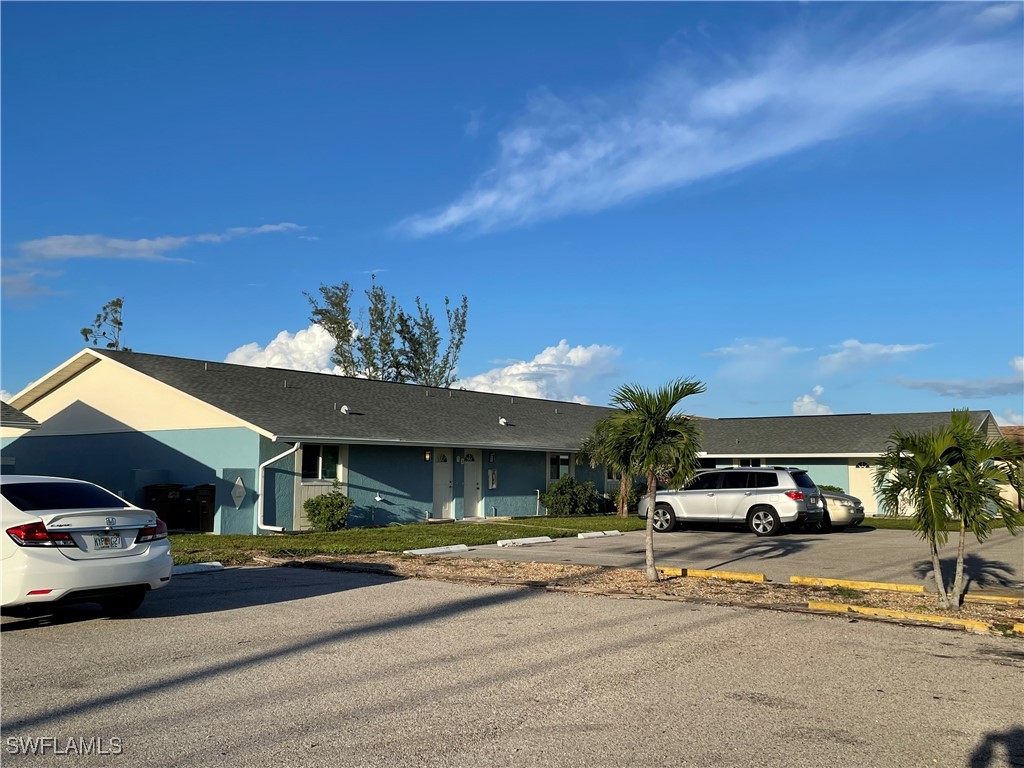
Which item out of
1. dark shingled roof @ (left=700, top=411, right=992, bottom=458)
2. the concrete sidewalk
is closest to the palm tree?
the concrete sidewalk

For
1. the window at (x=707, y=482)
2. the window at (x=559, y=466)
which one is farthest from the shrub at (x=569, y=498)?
the window at (x=707, y=482)

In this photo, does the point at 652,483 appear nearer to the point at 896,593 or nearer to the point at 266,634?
the point at 896,593

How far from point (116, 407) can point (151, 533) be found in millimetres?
17677

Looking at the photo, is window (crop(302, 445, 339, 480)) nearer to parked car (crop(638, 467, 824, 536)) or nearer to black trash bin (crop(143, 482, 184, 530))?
black trash bin (crop(143, 482, 184, 530))

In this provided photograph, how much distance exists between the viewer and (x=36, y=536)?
852 cm

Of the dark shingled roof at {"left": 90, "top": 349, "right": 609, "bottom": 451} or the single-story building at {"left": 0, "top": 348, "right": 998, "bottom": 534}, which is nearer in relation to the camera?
the single-story building at {"left": 0, "top": 348, "right": 998, "bottom": 534}

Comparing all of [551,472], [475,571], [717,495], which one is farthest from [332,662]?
[551,472]

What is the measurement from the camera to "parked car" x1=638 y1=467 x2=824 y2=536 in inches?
885

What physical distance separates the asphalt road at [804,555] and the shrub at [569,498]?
275 inches

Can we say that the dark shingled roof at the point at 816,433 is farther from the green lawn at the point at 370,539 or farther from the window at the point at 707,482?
the green lawn at the point at 370,539

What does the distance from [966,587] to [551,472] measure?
19.4 m

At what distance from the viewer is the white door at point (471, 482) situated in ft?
92.5

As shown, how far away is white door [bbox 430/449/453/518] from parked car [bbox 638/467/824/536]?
6.25 metres

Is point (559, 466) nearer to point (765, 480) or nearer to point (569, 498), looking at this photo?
point (569, 498)
